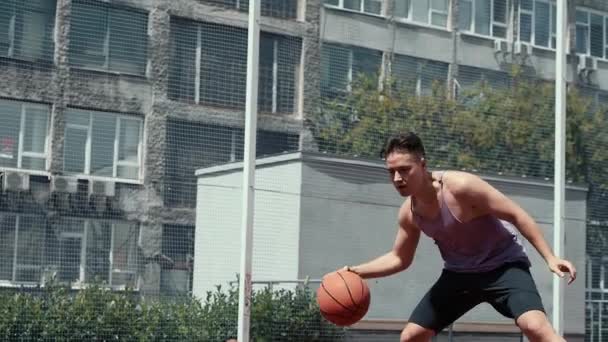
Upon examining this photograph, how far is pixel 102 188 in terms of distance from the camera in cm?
888

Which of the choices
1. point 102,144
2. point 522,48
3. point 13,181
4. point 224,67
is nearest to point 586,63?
point 522,48

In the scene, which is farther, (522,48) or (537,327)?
(522,48)

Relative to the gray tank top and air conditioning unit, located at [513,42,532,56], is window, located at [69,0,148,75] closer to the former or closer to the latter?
air conditioning unit, located at [513,42,532,56]

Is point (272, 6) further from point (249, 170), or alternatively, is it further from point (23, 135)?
point (23, 135)

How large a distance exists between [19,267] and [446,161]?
419cm

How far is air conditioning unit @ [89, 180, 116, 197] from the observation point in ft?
29.0

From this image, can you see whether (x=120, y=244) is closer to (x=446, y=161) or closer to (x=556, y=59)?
(x=446, y=161)

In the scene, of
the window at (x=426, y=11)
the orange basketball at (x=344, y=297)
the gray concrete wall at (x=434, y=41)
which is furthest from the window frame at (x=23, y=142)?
the window at (x=426, y=11)

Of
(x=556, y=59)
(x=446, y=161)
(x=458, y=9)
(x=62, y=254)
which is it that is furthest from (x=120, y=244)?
(x=556, y=59)

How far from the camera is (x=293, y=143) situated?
32.3ft

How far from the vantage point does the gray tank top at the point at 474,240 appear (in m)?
5.41

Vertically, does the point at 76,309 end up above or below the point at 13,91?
below

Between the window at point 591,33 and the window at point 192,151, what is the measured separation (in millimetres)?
3926

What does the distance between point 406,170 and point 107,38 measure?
442cm
